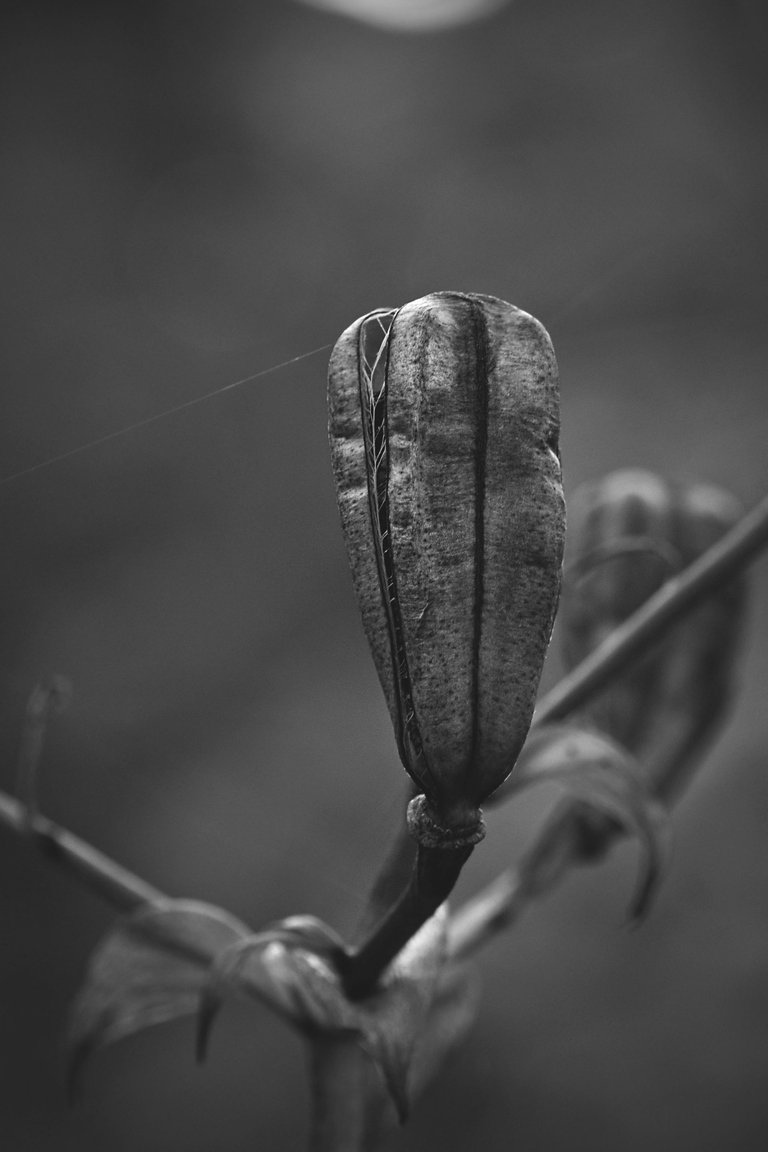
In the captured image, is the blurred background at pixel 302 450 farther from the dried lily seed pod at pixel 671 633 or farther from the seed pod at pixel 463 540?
the seed pod at pixel 463 540

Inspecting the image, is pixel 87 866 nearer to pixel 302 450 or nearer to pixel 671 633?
pixel 671 633

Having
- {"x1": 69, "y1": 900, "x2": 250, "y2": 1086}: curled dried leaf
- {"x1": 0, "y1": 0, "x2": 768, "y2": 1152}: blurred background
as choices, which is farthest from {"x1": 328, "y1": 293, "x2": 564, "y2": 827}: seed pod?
{"x1": 0, "y1": 0, "x2": 768, "y2": 1152}: blurred background

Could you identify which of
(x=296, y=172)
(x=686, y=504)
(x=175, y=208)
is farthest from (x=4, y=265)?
(x=686, y=504)

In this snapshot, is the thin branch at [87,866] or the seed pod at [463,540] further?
the thin branch at [87,866]

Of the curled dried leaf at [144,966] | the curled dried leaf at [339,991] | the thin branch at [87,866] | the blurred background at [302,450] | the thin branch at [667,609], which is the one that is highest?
the thin branch at [667,609]

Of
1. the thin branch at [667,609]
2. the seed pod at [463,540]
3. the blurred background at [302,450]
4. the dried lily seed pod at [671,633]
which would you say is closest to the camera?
the seed pod at [463,540]

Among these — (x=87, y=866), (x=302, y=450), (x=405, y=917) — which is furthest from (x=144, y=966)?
(x=302, y=450)

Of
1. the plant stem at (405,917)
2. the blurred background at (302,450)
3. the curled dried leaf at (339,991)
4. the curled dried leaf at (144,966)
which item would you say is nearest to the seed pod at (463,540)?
the plant stem at (405,917)
